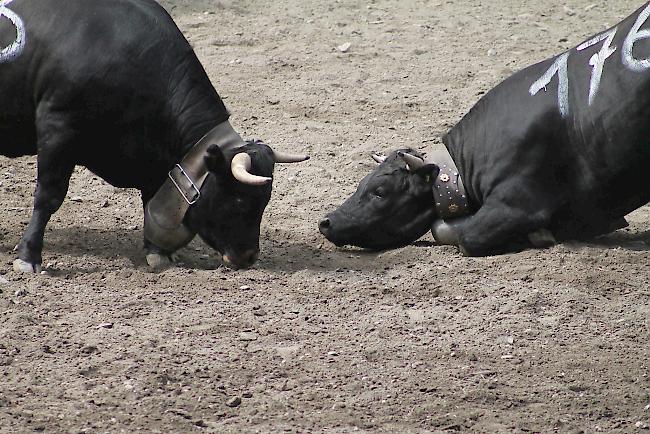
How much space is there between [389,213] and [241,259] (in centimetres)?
113

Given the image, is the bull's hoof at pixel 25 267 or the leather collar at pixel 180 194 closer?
the bull's hoof at pixel 25 267

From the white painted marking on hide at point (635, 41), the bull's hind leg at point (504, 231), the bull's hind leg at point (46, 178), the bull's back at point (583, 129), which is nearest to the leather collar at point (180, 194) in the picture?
the bull's hind leg at point (46, 178)

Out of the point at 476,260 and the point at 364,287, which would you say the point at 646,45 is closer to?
the point at 476,260

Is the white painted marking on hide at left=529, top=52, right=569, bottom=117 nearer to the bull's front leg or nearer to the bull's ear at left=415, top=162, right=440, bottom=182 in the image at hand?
the bull's ear at left=415, top=162, right=440, bottom=182

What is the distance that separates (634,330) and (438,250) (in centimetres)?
170

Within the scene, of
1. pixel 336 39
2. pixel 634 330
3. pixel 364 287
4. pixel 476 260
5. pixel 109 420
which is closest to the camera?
pixel 109 420

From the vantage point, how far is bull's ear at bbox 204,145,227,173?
22.4ft

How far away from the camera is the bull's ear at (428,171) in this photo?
7.69 m

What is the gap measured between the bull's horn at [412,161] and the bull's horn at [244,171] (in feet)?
3.74

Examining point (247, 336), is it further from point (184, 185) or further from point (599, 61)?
point (599, 61)

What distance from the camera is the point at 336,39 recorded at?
37.1 feet

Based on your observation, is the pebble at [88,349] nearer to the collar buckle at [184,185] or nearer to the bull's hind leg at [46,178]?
the bull's hind leg at [46,178]

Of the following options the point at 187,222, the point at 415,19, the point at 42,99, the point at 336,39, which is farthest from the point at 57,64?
the point at 415,19

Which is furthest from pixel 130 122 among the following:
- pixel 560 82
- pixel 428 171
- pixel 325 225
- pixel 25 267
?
pixel 560 82
